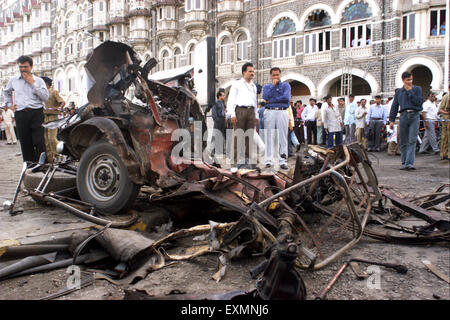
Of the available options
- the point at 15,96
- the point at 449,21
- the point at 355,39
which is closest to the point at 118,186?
the point at 15,96

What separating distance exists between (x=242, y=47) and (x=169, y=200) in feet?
84.1

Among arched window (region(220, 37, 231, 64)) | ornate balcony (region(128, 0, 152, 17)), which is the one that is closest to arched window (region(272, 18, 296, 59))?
arched window (region(220, 37, 231, 64))

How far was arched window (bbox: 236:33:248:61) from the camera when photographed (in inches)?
1073

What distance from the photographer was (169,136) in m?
3.95

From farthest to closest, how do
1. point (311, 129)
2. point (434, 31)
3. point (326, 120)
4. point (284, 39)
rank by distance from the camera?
point (284, 39), point (434, 31), point (311, 129), point (326, 120)

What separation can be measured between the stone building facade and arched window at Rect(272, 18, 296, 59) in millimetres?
68

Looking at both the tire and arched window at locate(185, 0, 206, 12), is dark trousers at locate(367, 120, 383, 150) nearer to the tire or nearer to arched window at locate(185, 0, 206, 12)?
the tire

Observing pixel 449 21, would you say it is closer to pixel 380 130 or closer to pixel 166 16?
pixel 380 130

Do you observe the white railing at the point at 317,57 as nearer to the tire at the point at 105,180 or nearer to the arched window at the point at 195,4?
the arched window at the point at 195,4

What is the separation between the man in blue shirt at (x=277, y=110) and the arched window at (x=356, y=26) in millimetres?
16958

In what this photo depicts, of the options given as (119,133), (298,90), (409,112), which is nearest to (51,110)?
(119,133)

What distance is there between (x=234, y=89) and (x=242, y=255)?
14.0 feet

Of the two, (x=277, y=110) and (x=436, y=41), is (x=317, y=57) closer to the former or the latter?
(x=436, y=41)

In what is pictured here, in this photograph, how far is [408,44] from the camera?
1969 centimetres
